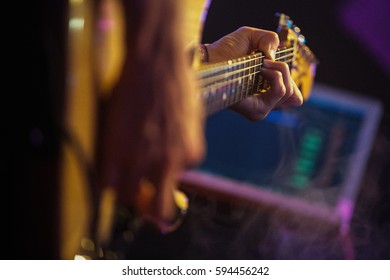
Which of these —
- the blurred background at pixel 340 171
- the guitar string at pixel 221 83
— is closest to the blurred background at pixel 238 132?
the blurred background at pixel 340 171

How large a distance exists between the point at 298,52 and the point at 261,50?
0.49 ft

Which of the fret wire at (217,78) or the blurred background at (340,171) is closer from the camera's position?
the fret wire at (217,78)

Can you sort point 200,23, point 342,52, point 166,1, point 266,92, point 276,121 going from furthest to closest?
1. point 276,121
2. point 342,52
3. point 266,92
4. point 200,23
5. point 166,1

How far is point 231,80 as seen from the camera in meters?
0.74

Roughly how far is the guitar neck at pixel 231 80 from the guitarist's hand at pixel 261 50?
17mm

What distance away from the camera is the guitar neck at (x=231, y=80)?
660mm

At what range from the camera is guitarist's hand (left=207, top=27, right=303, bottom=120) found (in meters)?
0.87

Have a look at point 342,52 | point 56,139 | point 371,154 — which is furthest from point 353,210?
point 56,139

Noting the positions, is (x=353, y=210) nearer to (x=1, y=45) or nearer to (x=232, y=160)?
(x=232, y=160)

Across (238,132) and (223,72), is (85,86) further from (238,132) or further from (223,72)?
(238,132)

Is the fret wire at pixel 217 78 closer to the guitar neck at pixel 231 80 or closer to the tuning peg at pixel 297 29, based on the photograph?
the guitar neck at pixel 231 80

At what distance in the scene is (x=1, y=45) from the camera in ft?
1.76

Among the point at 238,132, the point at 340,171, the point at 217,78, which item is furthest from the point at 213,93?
the point at 340,171
